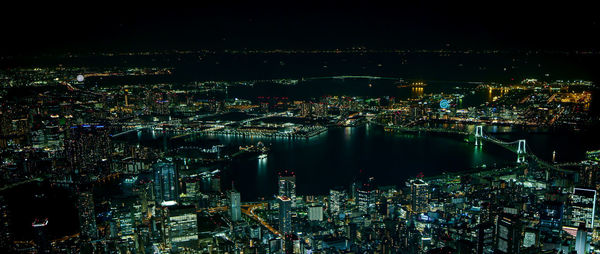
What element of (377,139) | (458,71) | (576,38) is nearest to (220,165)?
(377,139)

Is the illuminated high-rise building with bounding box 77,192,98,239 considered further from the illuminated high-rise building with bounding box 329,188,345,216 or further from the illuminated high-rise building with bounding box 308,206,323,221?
the illuminated high-rise building with bounding box 329,188,345,216

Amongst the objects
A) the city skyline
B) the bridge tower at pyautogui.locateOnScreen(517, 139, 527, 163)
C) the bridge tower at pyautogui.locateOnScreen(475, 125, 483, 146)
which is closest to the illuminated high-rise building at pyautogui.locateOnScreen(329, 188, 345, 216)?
the city skyline

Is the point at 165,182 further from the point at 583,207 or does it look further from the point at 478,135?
the point at 478,135

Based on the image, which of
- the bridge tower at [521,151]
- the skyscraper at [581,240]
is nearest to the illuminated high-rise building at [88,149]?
the skyscraper at [581,240]

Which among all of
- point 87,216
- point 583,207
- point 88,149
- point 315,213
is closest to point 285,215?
point 315,213

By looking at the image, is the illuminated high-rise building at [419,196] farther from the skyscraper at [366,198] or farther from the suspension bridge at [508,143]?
the suspension bridge at [508,143]

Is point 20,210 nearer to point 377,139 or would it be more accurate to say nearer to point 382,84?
point 377,139
